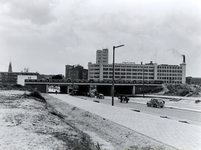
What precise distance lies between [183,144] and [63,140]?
447 cm

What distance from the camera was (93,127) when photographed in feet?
42.0

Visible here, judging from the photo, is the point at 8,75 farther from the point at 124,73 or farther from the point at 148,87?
the point at 148,87

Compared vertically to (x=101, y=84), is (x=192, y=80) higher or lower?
higher

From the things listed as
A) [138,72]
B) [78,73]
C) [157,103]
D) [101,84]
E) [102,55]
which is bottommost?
[157,103]

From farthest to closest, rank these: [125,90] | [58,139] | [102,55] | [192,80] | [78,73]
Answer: [192,80] < [78,73] < [102,55] < [125,90] < [58,139]

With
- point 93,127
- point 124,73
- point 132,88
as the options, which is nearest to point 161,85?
point 132,88

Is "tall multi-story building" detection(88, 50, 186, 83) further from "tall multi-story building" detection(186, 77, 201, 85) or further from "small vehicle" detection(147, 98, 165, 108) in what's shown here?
"small vehicle" detection(147, 98, 165, 108)

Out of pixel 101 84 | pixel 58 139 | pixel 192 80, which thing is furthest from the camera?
pixel 192 80

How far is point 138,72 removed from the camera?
122 m

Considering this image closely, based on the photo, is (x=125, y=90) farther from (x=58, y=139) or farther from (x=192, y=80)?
(x=192, y=80)

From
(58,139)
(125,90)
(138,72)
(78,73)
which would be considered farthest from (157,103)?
(78,73)

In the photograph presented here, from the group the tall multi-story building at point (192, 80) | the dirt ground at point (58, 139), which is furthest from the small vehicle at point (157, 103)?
the tall multi-story building at point (192, 80)

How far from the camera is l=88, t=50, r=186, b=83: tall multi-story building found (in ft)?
388

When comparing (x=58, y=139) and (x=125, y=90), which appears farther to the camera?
(x=125, y=90)
